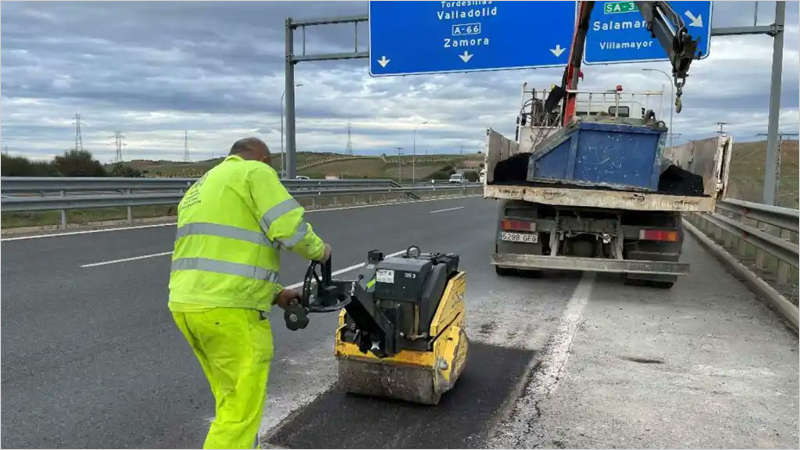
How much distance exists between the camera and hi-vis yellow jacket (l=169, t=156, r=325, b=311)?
→ 2.86 meters

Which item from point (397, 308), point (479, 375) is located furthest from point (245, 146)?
point (479, 375)

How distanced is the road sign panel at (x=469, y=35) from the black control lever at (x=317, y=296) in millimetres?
15612

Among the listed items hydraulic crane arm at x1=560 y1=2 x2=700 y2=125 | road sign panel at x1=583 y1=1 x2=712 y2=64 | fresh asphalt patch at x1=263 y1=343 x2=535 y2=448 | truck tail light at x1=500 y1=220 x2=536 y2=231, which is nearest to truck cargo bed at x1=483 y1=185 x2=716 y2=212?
truck tail light at x1=500 y1=220 x2=536 y2=231

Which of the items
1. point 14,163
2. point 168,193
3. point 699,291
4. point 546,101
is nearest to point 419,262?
point 699,291

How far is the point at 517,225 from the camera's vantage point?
8.65 meters

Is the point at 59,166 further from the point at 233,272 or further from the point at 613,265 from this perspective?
the point at 233,272

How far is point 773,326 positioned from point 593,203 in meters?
2.41

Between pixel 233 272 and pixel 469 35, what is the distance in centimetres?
1634

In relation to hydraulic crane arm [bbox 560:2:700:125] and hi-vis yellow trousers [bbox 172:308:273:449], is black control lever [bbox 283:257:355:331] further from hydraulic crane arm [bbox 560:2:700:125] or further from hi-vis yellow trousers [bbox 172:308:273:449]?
hydraulic crane arm [bbox 560:2:700:125]

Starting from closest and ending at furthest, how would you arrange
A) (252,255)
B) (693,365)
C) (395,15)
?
(252,255)
(693,365)
(395,15)

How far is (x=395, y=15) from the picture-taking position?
18.5m

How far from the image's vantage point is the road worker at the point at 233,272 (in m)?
2.87

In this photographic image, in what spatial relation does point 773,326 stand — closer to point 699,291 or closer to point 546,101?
point 699,291

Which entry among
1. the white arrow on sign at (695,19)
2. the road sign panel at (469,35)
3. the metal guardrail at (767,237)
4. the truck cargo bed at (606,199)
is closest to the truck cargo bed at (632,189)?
the truck cargo bed at (606,199)
